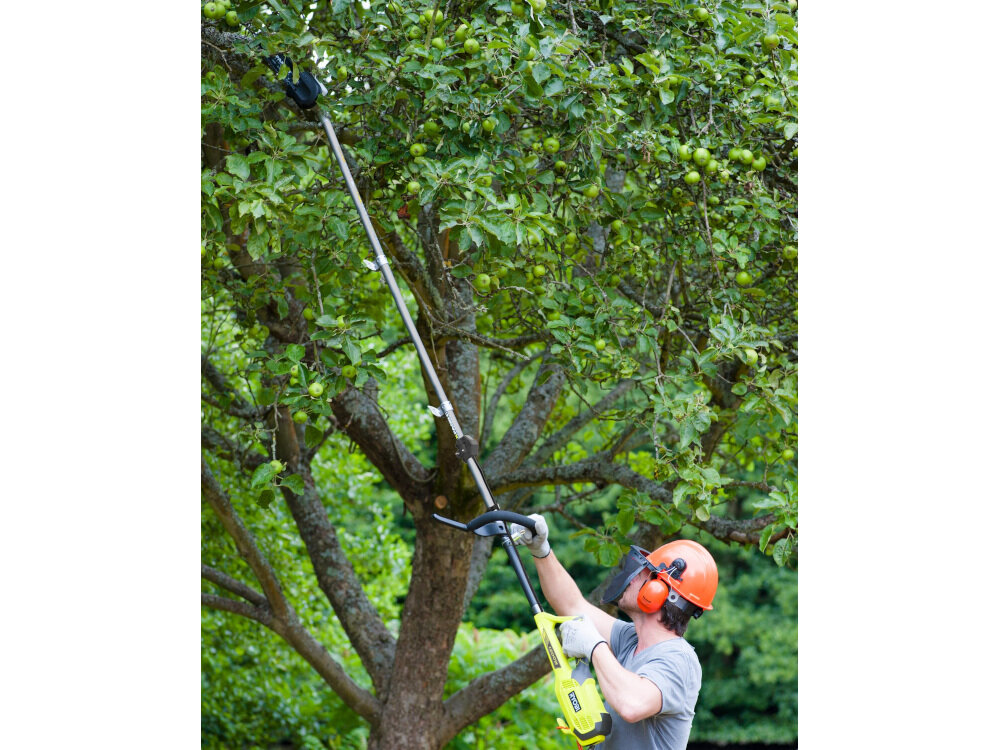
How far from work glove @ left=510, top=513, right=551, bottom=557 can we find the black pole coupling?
1.19 metres

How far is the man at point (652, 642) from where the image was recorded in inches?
79.0

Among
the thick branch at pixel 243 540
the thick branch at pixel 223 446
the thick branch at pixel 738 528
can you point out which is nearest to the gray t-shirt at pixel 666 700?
the thick branch at pixel 738 528

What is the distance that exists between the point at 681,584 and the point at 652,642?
6.2 inches

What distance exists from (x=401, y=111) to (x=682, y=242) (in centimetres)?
94

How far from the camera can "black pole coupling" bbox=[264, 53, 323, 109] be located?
2.43 m

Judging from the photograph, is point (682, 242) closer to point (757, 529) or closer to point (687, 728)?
point (757, 529)

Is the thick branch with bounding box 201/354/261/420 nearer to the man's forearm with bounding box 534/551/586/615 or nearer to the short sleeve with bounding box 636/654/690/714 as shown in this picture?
the man's forearm with bounding box 534/551/586/615

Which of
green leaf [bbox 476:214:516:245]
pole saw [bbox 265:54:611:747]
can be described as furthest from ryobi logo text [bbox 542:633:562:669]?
green leaf [bbox 476:214:516:245]

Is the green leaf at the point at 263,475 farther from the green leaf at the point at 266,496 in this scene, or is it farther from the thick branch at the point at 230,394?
the thick branch at the point at 230,394

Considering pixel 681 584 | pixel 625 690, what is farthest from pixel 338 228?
pixel 625 690

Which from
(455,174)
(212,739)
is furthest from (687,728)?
(212,739)

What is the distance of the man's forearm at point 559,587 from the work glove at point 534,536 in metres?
0.06

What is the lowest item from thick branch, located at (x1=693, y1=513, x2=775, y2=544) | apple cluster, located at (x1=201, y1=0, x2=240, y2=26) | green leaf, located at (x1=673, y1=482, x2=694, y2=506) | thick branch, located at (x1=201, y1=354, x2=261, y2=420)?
thick branch, located at (x1=693, y1=513, x2=775, y2=544)

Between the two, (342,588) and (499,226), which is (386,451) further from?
(499,226)
